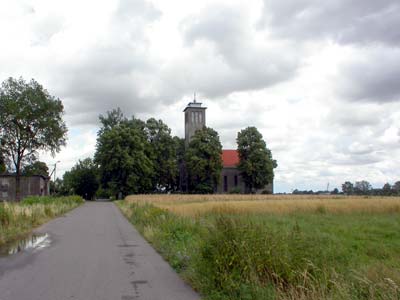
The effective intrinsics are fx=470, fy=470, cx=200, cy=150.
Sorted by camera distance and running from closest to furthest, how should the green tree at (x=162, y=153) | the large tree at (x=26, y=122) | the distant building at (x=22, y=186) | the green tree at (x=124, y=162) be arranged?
the large tree at (x=26, y=122)
the green tree at (x=124, y=162)
the green tree at (x=162, y=153)
the distant building at (x=22, y=186)

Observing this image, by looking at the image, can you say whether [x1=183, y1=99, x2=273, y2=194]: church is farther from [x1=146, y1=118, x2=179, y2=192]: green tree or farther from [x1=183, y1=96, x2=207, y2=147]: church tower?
[x1=146, y1=118, x2=179, y2=192]: green tree

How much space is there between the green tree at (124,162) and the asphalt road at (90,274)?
64080 mm

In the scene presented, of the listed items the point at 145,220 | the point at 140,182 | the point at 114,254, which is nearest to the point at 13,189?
the point at 140,182

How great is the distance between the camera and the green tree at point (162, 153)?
288ft

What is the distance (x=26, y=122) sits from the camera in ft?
217

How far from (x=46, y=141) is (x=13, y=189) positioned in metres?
29.8

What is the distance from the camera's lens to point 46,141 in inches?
2662

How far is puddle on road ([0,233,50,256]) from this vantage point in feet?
49.9

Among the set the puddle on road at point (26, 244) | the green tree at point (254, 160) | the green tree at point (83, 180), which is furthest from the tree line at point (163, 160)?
the puddle on road at point (26, 244)

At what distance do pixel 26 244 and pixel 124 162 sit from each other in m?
63.0

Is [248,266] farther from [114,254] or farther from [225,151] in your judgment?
[225,151]

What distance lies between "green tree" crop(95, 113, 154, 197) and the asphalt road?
64.1 metres

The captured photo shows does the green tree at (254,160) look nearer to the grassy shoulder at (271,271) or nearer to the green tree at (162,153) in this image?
the green tree at (162,153)

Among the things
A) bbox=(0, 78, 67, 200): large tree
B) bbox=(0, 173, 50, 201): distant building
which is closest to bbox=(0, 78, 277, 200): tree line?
bbox=(0, 78, 67, 200): large tree
